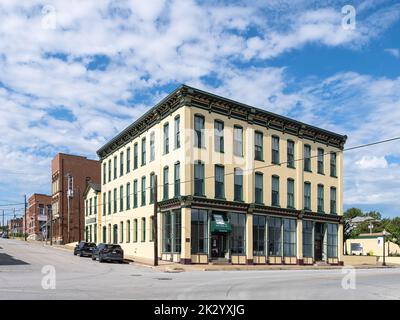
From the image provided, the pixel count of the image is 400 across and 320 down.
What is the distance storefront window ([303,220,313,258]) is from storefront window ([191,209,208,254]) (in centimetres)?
1355

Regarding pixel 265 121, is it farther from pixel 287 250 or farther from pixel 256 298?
pixel 256 298

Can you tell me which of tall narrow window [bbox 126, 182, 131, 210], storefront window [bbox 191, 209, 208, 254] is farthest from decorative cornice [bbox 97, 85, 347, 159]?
storefront window [bbox 191, 209, 208, 254]

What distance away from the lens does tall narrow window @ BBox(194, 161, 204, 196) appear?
4038 cm

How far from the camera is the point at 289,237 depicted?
48062 mm

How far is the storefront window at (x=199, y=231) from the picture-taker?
3978cm

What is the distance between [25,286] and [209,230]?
2230 cm

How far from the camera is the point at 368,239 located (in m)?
84.4

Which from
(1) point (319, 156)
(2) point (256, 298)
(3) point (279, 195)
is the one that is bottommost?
(2) point (256, 298)

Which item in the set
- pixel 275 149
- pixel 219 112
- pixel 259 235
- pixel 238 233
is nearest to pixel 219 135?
pixel 219 112

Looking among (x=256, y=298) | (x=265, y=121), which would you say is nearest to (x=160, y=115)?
(x=265, y=121)

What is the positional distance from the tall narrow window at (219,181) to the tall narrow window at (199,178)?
156cm

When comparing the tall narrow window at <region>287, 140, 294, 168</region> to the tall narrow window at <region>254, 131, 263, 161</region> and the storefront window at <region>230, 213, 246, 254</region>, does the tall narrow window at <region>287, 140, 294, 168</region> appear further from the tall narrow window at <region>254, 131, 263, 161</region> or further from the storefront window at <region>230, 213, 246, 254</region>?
the storefront window at <region>230, 213, 246, 254</region>

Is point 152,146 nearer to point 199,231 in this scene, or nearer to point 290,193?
point 199,231

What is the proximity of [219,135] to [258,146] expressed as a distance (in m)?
5.11
